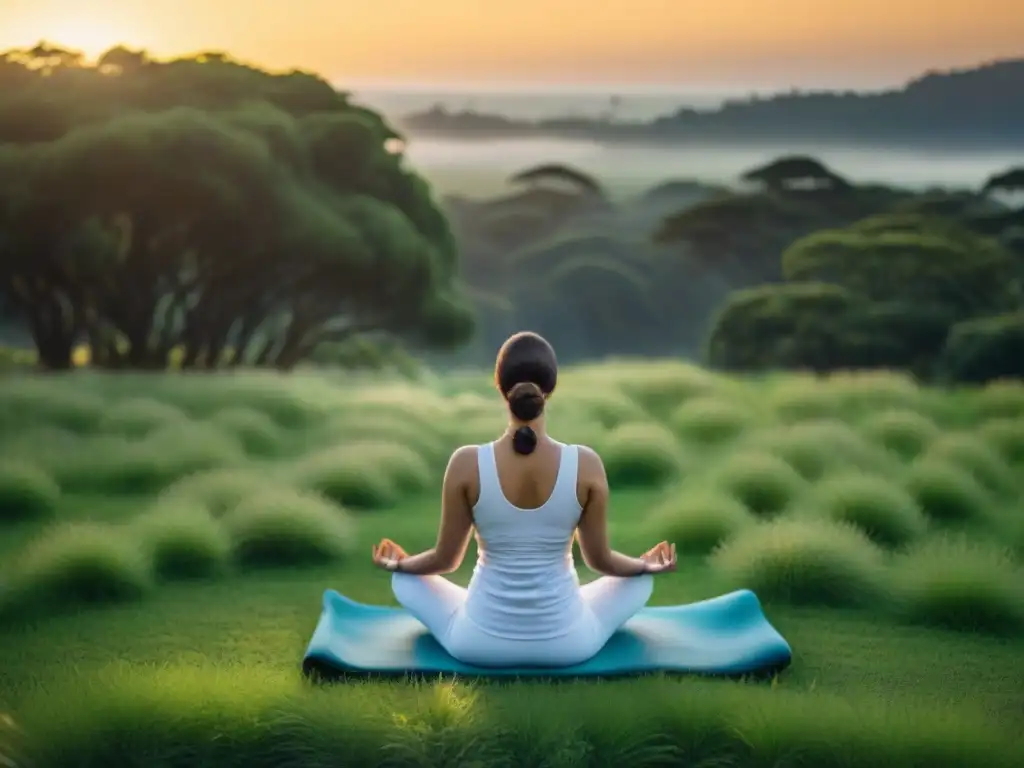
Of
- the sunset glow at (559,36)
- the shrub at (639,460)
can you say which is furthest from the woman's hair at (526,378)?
the sunset glow at (559,36)

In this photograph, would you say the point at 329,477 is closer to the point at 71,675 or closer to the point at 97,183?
the point at 71,675

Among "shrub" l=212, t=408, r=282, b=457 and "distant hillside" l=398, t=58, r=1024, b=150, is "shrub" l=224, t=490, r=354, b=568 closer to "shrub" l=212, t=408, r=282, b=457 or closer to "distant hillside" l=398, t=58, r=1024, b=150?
"shrub" l=212, t=408, r=282, b=457

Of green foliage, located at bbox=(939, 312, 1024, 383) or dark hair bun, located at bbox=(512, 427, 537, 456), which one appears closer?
dark hair bun, located at bbox=(512, 427, 537, 456)

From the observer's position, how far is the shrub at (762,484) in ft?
14.8

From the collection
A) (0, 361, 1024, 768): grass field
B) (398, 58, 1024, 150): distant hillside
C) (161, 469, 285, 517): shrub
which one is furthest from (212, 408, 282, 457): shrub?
(398, 58, 1024, 150): distant hillside

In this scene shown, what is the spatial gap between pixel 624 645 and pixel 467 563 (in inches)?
51.4

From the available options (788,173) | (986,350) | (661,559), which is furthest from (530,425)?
(788,173)

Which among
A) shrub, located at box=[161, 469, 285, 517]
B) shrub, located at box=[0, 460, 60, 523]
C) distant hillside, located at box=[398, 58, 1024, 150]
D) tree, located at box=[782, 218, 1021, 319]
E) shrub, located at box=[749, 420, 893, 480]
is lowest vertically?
shrub, located at box=[0, 460, 60, 523]

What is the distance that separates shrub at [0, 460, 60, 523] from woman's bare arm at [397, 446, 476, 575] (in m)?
2.36

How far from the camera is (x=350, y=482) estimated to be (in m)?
4.68

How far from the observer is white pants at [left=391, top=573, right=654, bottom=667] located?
2.72m

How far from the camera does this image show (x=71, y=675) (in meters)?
2.88

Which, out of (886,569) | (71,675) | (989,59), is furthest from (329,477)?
(989,59)

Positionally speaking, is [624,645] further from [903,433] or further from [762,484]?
[903,433]
